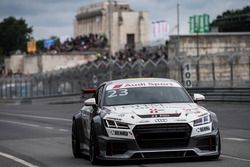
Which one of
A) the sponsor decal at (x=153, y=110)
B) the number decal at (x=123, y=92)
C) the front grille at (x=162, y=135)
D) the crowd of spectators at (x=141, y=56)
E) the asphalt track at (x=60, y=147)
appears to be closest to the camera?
the front grille at (x=162, y=135)

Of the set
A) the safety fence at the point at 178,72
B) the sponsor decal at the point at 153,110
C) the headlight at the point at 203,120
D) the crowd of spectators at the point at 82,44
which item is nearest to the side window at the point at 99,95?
the sponsor decal at the point at 153,110

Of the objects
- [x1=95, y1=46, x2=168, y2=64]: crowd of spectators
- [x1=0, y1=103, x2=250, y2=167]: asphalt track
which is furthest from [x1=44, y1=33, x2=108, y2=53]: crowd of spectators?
[x1=0, y1=103, x2=250, y2=167]: asphalt track

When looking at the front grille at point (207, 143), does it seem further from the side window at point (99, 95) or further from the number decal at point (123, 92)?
the side window at point (99, 95)

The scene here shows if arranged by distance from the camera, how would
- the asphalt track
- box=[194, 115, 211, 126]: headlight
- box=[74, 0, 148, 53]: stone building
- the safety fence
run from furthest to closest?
box=[74, 0, 148, 53]: stone building
the safety fence
the asphalt track
box=[194, 115, 211, 126]: headlight

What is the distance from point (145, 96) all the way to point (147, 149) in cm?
143

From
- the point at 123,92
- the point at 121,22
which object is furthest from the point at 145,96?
the point at 121,22

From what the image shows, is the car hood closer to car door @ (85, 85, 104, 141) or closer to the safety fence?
car door @ (85, 85, 104, 141)

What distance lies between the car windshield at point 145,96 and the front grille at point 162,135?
1.18 metres

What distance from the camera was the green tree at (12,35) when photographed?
509 ft

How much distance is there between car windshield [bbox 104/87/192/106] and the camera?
14.3 metres

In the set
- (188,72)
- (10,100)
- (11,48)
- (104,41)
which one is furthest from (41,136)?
(11,48)

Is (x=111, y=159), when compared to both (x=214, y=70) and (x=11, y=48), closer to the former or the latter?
(x=214, y=70)

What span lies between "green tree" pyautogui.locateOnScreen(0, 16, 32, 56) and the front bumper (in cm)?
14119

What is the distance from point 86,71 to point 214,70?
15444 mm
